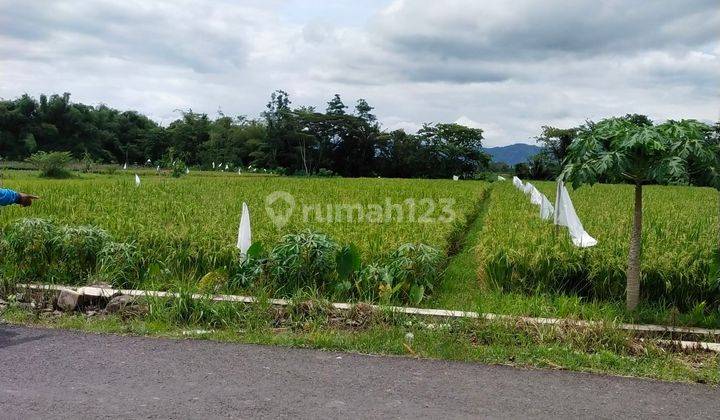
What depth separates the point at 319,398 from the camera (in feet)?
12.4

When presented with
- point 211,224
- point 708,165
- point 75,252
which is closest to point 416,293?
point 708,165

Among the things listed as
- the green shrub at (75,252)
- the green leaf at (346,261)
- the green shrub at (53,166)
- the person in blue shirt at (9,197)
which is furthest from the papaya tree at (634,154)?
the green shrub at (53,166)

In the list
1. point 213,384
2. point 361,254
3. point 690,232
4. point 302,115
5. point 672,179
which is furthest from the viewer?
point 302,115

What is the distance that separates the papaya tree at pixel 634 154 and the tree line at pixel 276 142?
50869mm

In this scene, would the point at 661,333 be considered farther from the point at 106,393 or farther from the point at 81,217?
the point at 81,217

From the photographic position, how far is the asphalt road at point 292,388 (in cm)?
358

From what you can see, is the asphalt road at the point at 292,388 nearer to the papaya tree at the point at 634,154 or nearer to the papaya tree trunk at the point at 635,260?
the papaya tree trunk at the point at 635,260

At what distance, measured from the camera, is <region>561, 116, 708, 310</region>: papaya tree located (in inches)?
201

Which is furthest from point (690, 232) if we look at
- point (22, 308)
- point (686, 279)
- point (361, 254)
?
point (22, 308)

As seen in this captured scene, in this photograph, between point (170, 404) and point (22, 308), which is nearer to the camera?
point (170, 404)

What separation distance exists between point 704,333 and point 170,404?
14.7 ft

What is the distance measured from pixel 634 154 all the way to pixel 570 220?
9.40 ft

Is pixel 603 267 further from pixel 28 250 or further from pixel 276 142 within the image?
pixel 276 142

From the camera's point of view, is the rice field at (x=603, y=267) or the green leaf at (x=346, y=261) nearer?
the rice field at (x=603, y=267)
